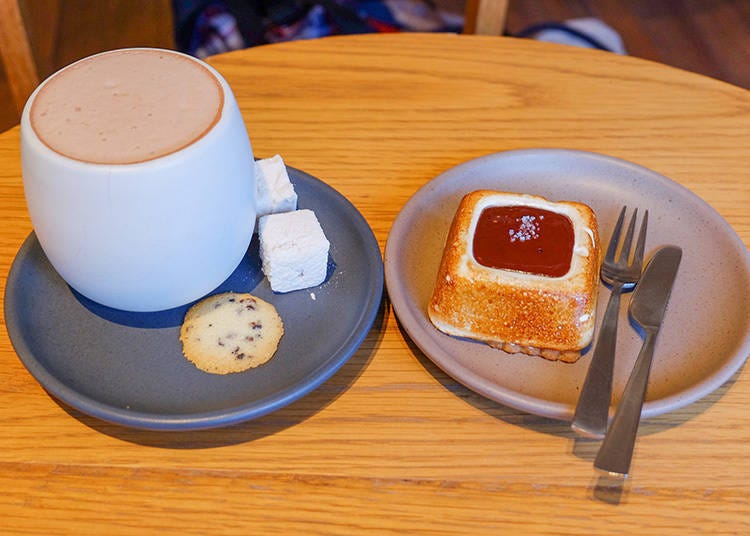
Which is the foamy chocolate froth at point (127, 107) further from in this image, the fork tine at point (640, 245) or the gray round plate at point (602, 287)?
the fork tine at point (640, 245)

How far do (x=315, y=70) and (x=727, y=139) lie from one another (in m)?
0.61

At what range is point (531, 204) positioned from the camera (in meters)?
0.86

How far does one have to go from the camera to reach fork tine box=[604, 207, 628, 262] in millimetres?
895

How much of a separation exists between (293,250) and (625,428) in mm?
373

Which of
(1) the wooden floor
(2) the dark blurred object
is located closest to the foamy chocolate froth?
(2) the dark blurred object

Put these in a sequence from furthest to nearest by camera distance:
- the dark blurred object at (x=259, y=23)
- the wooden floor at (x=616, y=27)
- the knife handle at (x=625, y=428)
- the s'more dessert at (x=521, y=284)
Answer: the wooden floor at (x=616, y=27), the dark blurred object at (x=259, y=23), the s'more dessert at (x=521, y=284), the knife handle at (x=625, y=428)

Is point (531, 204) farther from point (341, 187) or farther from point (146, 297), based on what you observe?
point (146, 297)

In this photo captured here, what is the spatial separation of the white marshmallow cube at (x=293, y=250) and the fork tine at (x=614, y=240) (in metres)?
0.34

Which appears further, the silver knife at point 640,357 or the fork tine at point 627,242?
→ the fork tine at point 627,242

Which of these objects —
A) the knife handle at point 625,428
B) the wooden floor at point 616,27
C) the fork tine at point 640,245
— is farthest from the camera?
the wooden floor at point 616,27

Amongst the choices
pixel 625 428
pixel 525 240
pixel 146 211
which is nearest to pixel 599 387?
pixel 625 428

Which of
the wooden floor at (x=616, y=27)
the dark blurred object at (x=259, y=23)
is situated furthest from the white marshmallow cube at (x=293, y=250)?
the wooden floor at (x=616, y=27)

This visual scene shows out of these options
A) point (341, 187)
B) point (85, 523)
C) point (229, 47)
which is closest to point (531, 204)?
point (341, 187)

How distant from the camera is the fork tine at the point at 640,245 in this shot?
0.89 metres
